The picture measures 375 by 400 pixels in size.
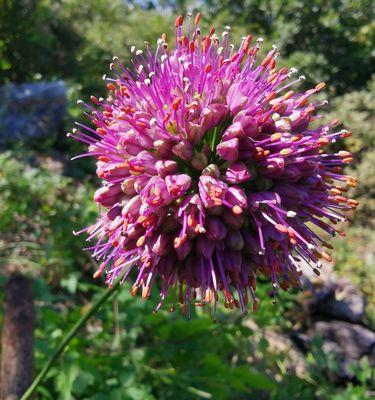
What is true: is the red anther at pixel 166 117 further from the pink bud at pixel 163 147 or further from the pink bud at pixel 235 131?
the pink bud at pixel 235 131

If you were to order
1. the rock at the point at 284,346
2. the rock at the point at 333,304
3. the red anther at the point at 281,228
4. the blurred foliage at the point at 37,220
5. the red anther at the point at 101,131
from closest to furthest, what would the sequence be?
the red anther at the point at 281,228 → the red anther at the point at 101,131 → the blurred foliage at the point at 37,220 → the rock at the point at 284,346 → the rock at the point at 333,304

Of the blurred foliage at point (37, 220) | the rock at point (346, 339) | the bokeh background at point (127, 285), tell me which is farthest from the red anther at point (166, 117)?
the rock at point (346, 339)

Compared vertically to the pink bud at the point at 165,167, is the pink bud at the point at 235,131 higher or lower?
higher

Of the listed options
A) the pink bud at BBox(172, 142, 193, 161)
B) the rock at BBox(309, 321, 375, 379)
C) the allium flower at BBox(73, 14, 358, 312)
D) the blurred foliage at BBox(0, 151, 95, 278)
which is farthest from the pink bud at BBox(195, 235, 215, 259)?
the rock at BBox(309, 321, 375, 379)

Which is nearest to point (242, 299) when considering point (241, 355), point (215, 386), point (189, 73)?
point (189, 73)

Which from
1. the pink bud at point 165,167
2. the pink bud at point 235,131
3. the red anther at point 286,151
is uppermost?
the pink bud at point 235,131

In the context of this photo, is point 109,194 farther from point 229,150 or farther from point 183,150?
point 229,150

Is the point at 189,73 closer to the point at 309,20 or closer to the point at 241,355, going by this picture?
the point at 241,355
